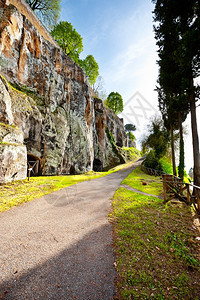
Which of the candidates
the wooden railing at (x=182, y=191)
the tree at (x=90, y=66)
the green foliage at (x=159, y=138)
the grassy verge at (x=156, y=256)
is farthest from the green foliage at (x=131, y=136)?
the grassy verge at (x=156, y=256)

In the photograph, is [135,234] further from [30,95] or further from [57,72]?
[57,72]

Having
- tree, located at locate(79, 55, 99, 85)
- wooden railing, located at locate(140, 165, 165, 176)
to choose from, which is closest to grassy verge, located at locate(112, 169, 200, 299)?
wooden railing, located at locate(140, 165, 165, 176)

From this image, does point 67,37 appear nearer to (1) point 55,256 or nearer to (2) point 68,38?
(2) point 68,38

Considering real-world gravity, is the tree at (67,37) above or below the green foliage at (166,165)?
above

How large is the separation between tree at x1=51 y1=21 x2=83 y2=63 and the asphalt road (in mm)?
35180

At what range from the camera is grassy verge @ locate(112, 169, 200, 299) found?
198 centimetres

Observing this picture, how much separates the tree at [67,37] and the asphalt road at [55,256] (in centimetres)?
3518

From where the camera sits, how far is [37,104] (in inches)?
572

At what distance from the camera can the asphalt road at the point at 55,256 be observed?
6.31 feet

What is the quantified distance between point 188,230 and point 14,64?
1904 centimetres

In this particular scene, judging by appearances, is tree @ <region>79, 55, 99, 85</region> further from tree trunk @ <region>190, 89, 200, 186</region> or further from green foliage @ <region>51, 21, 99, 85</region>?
tree trunk @ <region>190, 89, 200, 186</region>

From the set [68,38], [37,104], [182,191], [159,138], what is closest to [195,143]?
[182,191]

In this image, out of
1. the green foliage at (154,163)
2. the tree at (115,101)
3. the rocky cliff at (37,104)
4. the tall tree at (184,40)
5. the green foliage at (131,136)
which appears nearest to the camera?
the tall tree at (184,40)

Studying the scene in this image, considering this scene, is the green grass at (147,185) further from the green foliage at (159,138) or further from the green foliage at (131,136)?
the green foliage at (131,136)
